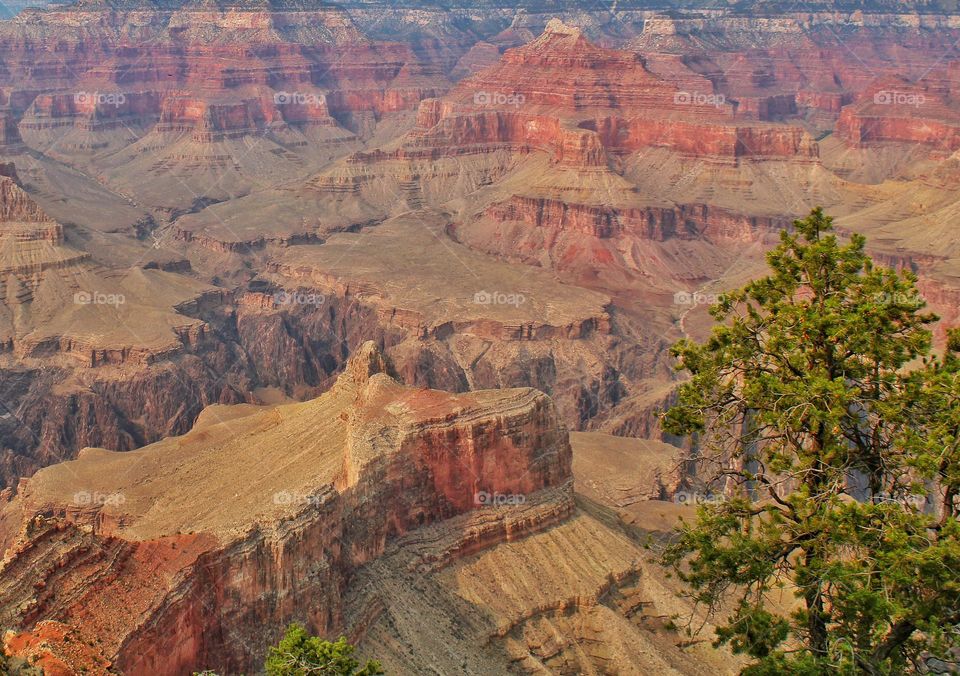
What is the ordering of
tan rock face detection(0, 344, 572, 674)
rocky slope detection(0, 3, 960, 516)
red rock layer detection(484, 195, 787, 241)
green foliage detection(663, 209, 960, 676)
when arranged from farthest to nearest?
red rock layer detection(484, 195, 787, 241), rocky slope detection(0, 3, 960, 516), tan rock face detection(0, 344, 572, 674), green foliage detection(663, 209, 960, 676)

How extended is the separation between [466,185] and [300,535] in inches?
5906

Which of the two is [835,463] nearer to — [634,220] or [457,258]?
[457,258]

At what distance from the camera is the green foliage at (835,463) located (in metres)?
24.7

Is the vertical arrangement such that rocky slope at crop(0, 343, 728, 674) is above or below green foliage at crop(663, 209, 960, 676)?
below

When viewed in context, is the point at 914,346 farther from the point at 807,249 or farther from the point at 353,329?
the point at 353,329

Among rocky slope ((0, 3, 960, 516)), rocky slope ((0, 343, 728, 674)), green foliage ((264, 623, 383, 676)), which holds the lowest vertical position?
rocky slope ((0, 3, 960, 516))

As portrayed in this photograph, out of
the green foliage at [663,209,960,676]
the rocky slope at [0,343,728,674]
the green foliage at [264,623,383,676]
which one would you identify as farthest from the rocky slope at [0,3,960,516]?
the green foliage at [663,209,960,676]

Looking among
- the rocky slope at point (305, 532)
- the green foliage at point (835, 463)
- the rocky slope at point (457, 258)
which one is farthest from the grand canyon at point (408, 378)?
the green foliage at point (835, 463)

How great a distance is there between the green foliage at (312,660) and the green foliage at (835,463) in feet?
30.2

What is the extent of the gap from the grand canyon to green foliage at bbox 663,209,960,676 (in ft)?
12.3

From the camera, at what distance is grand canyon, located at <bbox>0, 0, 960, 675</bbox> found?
36750 millimetres

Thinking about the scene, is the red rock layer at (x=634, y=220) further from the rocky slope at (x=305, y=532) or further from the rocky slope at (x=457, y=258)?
the rocky slope at (x=305, y=532)

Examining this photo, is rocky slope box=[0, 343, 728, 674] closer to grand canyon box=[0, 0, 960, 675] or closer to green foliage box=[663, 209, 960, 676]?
grand canyon box=[0, 0, 960, 675]

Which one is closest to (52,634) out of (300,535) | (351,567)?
(300,535)
